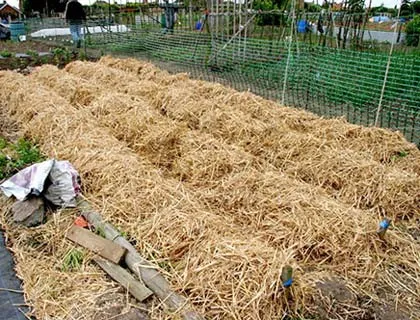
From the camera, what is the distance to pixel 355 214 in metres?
2.86

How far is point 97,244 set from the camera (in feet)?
8.48

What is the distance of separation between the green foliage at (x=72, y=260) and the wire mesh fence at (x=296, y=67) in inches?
149

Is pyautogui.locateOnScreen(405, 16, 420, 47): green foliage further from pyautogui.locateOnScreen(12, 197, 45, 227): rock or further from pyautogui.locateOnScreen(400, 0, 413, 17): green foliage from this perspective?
pyautogui.locateOnScreen(12, 197, 45, 227): rock

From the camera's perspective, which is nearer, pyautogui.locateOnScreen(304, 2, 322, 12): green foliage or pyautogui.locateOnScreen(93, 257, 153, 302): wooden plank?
pyautogui.locateOnScreen(93, 257, 153, 302): wooden plank

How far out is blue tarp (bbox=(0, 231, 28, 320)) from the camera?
85.4 inches

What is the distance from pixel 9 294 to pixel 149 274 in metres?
0.84

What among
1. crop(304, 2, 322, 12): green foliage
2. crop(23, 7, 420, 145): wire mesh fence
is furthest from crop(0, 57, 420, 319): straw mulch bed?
crop(304, 2, 322, 12): green foliage

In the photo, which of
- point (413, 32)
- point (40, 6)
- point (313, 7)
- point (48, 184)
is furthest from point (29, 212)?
point (40, 6)

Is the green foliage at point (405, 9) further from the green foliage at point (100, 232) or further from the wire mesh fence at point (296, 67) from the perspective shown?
the green foliage at point (100, 232)

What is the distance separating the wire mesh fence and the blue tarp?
13.6 feet

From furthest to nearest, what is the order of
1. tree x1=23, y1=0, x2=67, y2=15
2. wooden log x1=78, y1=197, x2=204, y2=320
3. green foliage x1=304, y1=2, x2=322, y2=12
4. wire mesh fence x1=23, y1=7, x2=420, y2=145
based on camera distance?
tree x1=23, y1=0, x2=67, y2=15 → green foliage x1=304, y1=2, x2=322, y2=12 → wire mesh fence x1=23, y1=7, x2=420, y2=145 → wooden log x1=78, y1=197, x2=204, y2=320

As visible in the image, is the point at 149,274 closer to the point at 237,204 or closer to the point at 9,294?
the point at 9,294

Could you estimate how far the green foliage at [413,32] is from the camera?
7.57m

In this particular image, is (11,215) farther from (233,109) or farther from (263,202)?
(233,109)
